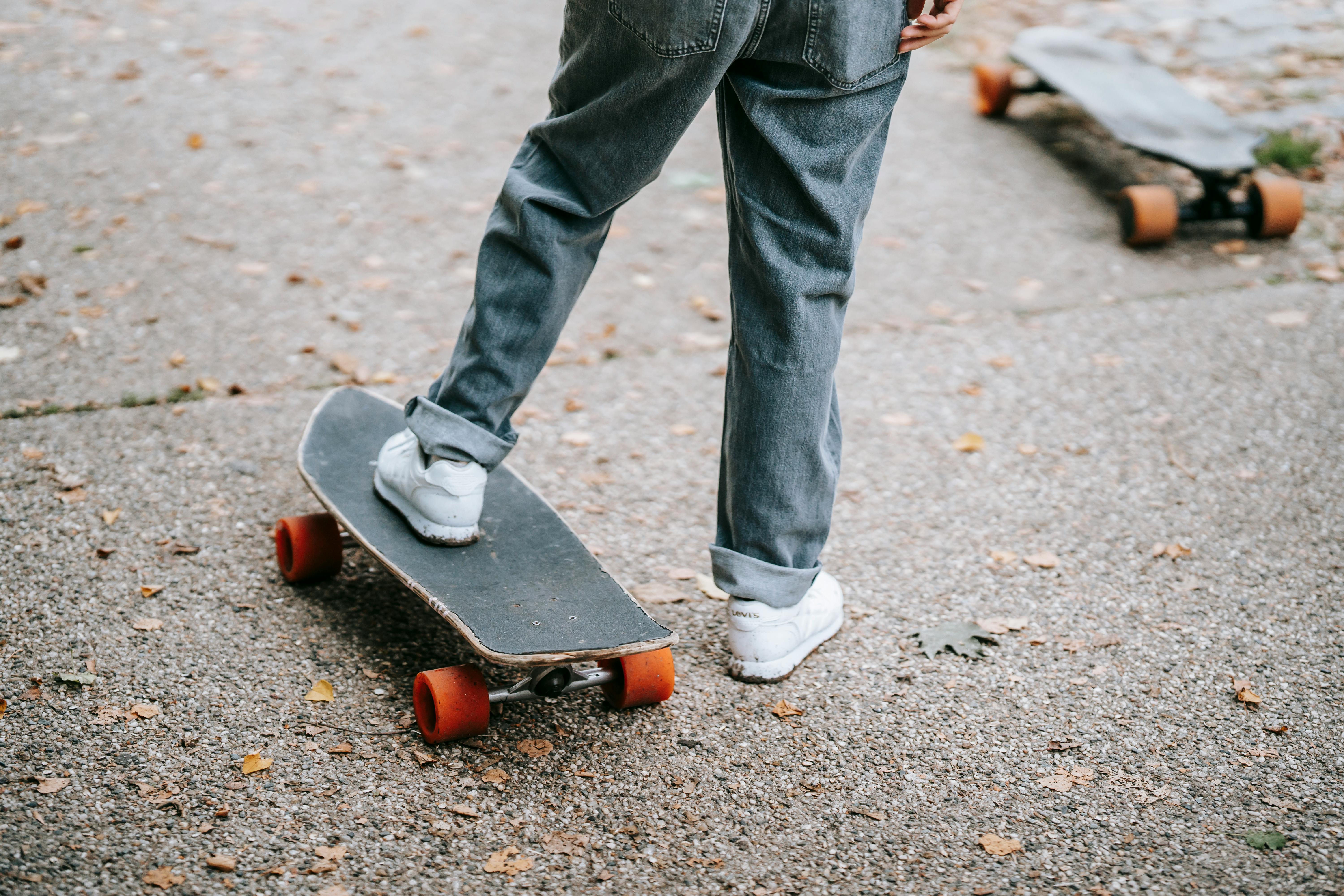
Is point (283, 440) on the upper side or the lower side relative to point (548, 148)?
lower

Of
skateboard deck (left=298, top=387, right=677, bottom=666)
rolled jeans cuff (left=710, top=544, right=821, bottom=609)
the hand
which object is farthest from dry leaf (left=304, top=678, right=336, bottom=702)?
the hand

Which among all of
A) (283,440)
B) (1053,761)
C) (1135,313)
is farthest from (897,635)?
(1135,313)

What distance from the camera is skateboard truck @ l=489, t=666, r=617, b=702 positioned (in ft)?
7.05

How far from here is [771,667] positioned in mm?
2334

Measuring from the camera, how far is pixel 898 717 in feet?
7.47

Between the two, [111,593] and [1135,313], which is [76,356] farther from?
[1135,313]

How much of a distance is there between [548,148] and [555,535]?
83 centimetres

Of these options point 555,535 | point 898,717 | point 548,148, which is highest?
point 548,148

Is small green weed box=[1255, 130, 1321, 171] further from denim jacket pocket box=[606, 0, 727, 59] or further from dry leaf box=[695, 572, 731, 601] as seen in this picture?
denim jacket pocket box=[606, 0, 727, 59]

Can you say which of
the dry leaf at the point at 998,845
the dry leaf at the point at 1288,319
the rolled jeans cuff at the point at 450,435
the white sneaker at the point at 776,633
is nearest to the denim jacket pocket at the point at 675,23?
the rolled jeans cuff at the point at 450,435

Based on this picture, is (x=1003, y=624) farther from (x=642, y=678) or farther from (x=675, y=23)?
(x=675, y=23)

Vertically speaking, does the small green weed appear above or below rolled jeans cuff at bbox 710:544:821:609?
above

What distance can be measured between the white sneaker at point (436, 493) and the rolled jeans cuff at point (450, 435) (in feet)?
0.09

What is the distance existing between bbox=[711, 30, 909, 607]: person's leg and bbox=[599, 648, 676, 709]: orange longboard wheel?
0.21 meters
